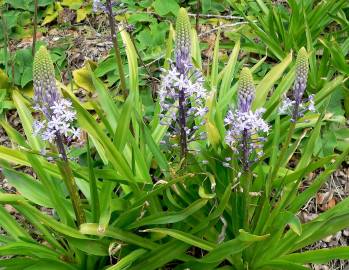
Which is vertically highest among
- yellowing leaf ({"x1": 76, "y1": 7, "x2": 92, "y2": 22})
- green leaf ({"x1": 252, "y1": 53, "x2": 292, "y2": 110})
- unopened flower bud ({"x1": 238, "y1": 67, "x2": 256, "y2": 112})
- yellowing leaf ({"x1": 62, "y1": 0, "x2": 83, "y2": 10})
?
unopened flower bud ({"x1": 238, "y1": 67, "x2": 256, "y2": 112})

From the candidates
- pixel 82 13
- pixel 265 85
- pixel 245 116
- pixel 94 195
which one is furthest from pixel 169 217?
pixel 82 13

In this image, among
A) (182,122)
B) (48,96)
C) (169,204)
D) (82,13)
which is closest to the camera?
(48,96)

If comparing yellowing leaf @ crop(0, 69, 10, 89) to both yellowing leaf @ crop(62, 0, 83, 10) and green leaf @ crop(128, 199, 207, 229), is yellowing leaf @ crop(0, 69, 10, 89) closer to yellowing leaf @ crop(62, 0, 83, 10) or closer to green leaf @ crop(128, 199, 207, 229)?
yellowing leaf @ crop(62, 0, 83, 10)

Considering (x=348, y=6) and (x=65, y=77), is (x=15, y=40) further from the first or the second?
(x=348, y=6)

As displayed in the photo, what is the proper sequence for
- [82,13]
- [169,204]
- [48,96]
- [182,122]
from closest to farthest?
[48,96] < [182,122] < [169,204] < [82,13]

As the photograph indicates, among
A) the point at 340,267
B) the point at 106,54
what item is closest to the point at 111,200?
the point at 340,267

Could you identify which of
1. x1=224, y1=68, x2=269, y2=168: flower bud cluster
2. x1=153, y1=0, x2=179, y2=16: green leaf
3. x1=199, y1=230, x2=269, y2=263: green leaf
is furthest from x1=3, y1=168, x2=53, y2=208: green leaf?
x1=153, y1=0, x2=179, y2=16: green leaf

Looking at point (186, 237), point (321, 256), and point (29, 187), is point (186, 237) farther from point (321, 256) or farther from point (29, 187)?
point (29, 187)

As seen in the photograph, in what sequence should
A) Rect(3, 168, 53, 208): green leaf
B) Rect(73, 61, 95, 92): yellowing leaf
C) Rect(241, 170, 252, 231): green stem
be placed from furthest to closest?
Rect(73, 61, 95, 92): yellowing leaf → Rect(3, 168, 53, 208): green leaf → Rect(241, 170, 252, 231): green stem

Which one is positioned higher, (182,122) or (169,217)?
(182,122)

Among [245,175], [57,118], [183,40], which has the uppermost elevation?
[183,40]

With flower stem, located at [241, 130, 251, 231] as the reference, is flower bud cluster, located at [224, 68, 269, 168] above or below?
above
